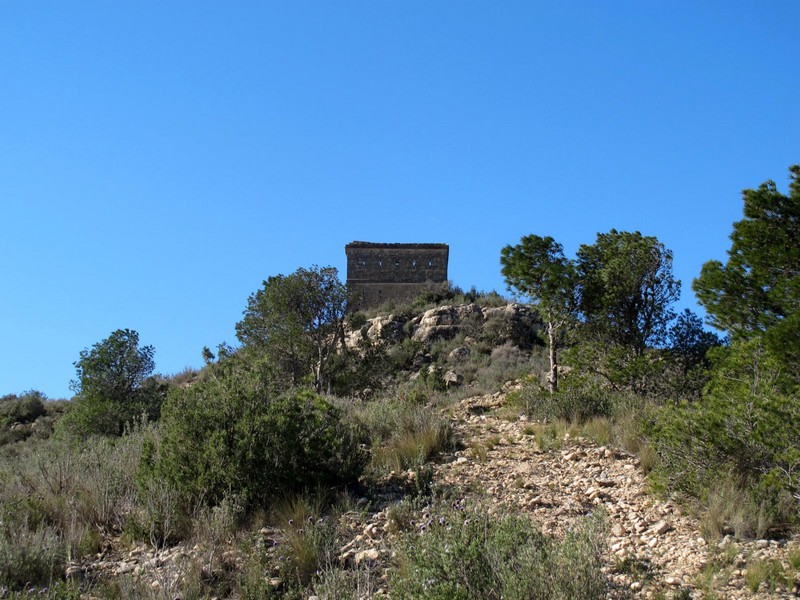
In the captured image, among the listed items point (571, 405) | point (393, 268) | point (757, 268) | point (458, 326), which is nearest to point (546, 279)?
point (571, 405)

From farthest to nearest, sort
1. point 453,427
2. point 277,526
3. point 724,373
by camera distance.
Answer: point 453,427 → point 724,373 → point 277,526

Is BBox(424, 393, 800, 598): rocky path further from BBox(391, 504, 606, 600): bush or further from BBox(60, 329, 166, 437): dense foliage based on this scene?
BBox(60, 329, 166, 437): dense foliage

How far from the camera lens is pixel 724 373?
9.11 m

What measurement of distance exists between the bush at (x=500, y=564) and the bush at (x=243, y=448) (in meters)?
2.29

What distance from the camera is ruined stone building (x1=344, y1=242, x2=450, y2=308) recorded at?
33.2m

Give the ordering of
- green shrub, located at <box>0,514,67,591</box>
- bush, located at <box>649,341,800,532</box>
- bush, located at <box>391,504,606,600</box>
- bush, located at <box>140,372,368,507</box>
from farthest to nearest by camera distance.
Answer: bush, located at <box>140,372,368,507</box> → bush, located at <box>649,341,800,532</box> → green shrub, located at <box>0,514,67,591</box> → bush, located at <box>391,504,606,600</box>

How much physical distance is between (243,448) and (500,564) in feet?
11.2

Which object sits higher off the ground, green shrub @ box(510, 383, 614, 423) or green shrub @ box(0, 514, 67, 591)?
green shrub @ box(510, 383, 614, 423)

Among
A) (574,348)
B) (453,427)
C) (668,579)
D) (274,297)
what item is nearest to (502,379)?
(574,348)

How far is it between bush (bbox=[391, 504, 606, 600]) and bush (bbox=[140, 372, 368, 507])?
2.29m

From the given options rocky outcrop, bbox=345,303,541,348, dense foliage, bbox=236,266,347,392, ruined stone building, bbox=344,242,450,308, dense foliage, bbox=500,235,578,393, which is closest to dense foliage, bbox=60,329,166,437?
dense foliage, bbox=236,266,347,392

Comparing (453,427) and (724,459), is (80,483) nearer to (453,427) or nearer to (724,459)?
(453,427)

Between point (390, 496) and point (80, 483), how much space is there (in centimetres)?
330

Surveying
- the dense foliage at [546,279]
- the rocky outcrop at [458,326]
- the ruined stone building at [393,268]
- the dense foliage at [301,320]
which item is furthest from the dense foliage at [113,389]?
the ruined stone building at [393,268]
